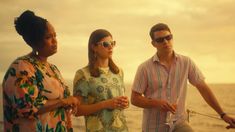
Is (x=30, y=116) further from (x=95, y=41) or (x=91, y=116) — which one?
(x=95, y=41)

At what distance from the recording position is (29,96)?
149 inches

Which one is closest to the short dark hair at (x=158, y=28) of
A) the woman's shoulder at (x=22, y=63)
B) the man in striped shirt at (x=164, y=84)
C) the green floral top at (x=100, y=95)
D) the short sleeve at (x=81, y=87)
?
the man in striped shirt at (x=164, y=84)

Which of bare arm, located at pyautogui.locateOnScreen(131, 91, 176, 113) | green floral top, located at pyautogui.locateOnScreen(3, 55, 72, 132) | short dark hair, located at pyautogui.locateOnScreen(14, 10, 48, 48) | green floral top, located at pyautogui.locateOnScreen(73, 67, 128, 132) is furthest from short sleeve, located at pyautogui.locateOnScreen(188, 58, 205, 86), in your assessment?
short dark hair, located at pyautogui.locateOnScreen(14, 10, 48, 48)

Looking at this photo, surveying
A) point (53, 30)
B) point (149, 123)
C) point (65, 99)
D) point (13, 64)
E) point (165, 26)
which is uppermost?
point (165, 26)

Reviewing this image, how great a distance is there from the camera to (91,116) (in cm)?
521

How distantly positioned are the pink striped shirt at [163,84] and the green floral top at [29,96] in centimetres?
225

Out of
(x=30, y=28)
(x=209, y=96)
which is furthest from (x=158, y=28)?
(x=30, y=28)

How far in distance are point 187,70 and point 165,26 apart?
2.46 ft

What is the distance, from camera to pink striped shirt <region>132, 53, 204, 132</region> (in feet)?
19.9

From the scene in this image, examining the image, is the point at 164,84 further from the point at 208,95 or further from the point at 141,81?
the point at 208,95

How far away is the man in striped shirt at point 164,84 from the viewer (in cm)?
600

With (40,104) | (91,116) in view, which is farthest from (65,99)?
(91,116)

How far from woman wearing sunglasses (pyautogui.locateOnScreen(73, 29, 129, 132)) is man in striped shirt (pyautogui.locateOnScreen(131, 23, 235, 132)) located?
84cm

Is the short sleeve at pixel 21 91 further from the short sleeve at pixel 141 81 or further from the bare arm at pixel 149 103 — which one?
the short sleeve at pixel 141 81
